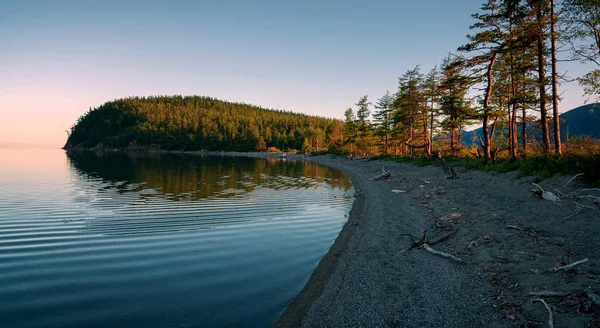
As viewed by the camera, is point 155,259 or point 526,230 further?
point 155,259

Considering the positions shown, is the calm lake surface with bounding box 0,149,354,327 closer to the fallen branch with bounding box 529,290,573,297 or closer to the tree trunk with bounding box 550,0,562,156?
the fallen branch with bounding box 529,290,573,297

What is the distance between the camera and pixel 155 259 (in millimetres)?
10641

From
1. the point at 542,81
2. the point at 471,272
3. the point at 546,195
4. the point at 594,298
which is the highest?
the point at 542,81

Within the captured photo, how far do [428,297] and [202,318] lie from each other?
217 inches

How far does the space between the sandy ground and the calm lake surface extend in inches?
48.5

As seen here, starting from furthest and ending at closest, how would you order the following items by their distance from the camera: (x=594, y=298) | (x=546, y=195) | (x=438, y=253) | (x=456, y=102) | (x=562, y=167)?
(x=456, y=102) < (x=562, y=167) < (x=546, y=195) < (x=438, y=253) < (x=594, y=298)

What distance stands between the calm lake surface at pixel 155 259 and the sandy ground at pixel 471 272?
1.23 m

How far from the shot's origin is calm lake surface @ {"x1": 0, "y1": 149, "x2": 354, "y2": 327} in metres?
7.18

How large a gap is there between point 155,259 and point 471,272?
10490mm

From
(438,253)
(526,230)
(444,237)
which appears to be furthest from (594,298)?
(444,237)

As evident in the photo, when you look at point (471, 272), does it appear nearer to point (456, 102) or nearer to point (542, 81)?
point (542, 81)

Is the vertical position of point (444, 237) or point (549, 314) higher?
point (549, 314)

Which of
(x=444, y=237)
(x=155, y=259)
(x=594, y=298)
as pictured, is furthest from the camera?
(x=444, y=237)

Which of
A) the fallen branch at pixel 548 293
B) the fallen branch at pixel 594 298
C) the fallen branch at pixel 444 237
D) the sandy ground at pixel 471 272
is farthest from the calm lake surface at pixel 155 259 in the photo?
the fallen branch at pixel 594 298
